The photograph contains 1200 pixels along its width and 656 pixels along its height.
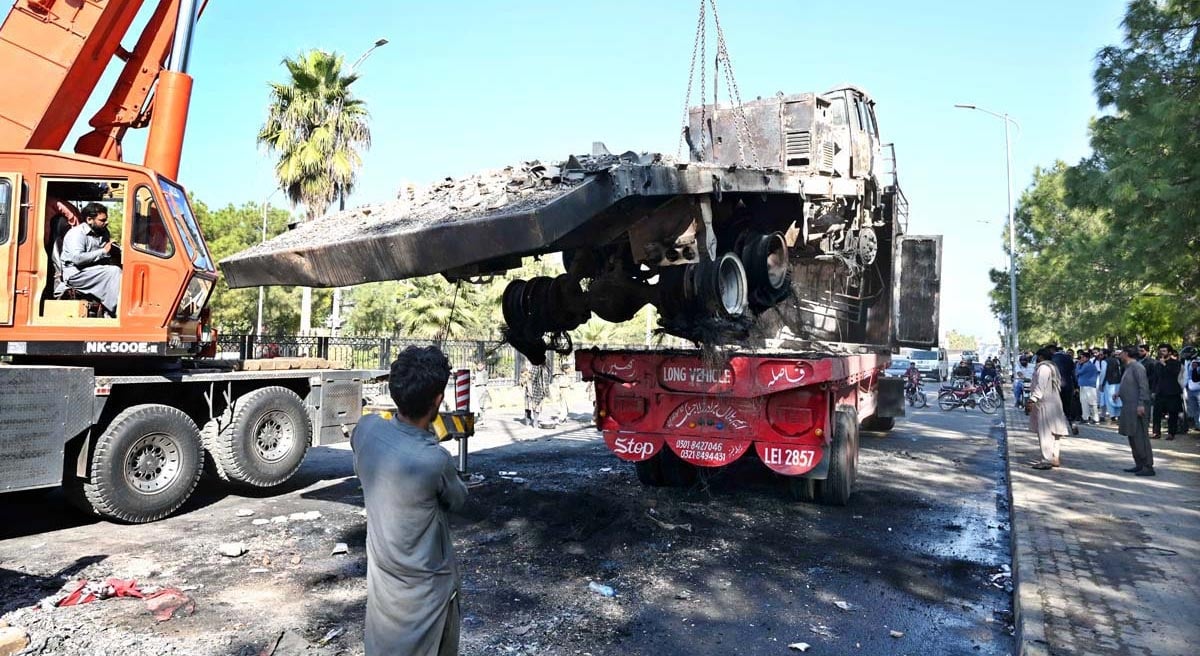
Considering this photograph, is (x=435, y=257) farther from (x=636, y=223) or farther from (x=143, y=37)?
(x=143, y=37)

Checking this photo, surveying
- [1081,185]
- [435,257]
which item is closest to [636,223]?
[435,257]

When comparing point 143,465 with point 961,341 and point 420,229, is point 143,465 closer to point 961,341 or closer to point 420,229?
point 420,229

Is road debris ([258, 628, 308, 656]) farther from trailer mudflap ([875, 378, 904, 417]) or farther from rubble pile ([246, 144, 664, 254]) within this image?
trailer mudflap ([875, 378, 904, 417])

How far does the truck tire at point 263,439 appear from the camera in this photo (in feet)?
25.3

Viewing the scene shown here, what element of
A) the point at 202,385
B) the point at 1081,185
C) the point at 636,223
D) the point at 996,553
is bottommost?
the point at 996,553

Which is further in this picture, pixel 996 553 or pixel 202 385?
pixel 202 385

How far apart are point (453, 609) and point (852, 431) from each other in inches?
240

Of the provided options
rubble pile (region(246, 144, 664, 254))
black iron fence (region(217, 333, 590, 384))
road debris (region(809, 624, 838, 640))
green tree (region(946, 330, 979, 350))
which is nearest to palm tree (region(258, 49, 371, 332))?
black iron fence (region(217, 333, 590, 384))

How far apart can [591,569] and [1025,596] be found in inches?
109

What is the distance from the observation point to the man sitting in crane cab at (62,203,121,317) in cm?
650

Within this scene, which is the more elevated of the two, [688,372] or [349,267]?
[349,267]

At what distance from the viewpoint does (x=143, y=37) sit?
7.90 metres

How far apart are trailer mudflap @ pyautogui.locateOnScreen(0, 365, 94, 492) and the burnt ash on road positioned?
60cm

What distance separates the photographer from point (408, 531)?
265 centimetres
